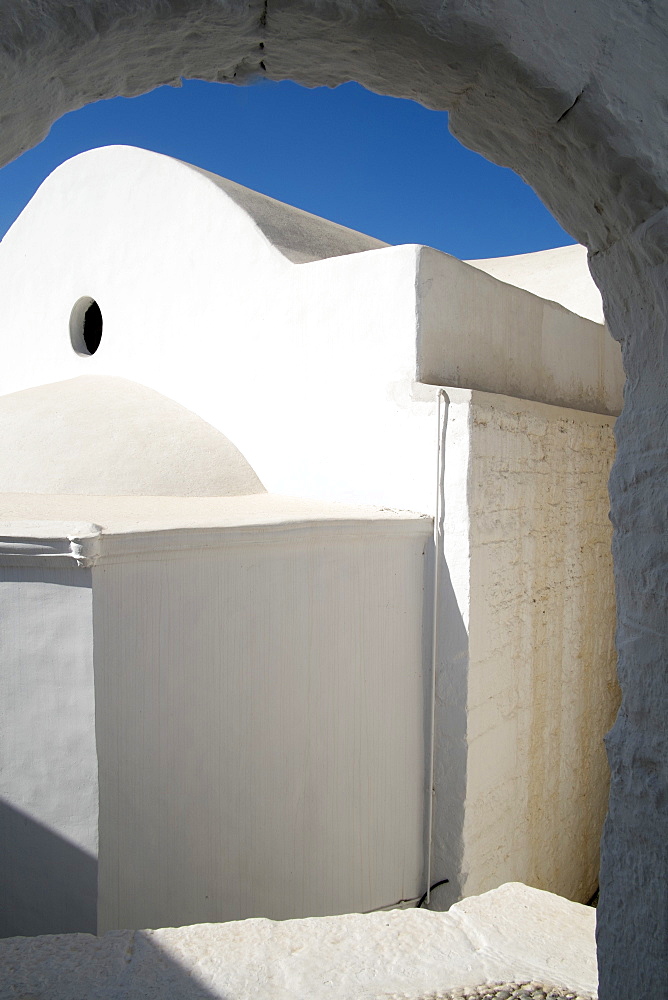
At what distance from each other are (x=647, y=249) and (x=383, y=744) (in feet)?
12.0

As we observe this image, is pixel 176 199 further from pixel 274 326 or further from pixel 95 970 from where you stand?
pixel 95 970

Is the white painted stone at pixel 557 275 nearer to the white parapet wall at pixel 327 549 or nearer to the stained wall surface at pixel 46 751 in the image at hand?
the white parapet wall at pixel 327 549

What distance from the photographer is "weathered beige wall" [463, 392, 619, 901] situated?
4.66 m

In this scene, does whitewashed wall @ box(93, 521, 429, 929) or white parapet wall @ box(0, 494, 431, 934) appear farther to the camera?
whitewashed wall @ box(93, 521, 429, 929)

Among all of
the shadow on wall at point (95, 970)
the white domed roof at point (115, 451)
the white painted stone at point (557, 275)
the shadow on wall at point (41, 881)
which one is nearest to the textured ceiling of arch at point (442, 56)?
the shadow on wall at point (95, 970)

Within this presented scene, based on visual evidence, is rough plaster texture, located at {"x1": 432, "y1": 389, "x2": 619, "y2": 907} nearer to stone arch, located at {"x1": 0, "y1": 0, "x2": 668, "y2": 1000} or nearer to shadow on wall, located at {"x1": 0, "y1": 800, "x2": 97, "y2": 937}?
shadow on wall, located at {"x1": 0, "y1": 800, "x2": 97, "y2": 937}

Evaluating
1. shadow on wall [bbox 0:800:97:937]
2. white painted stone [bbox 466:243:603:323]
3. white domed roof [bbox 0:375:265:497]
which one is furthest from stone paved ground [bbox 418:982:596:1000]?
white painted stone [bbox 466:243:603:323]

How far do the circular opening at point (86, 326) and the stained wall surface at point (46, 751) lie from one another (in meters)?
5.04

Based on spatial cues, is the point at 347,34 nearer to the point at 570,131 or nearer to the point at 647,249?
the point at 570,131

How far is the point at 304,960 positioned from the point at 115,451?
4141 millimetres

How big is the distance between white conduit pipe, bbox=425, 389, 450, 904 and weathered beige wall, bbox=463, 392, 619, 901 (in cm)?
18

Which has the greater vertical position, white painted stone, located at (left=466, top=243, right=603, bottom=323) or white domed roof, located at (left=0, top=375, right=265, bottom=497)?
white painted stone, located at (left=466, top=243, right=603, bottom=323)

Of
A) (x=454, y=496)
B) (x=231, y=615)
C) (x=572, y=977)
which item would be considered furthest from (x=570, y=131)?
(x=454, y=496)

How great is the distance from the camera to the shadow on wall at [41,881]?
10.3ft
